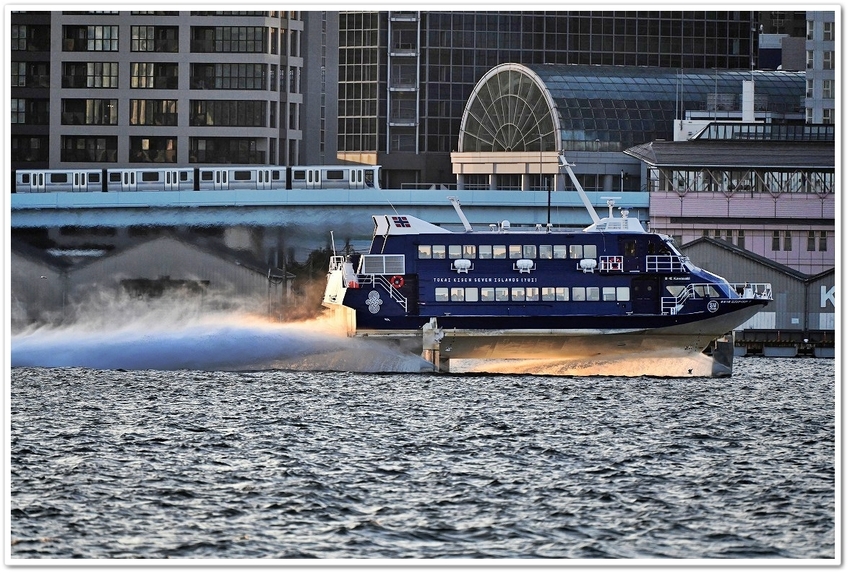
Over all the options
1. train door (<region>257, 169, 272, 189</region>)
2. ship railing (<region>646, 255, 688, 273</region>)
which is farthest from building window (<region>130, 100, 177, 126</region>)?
ship railing (<region>646, 255, 688, 273</region>)

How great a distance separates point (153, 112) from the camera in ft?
454

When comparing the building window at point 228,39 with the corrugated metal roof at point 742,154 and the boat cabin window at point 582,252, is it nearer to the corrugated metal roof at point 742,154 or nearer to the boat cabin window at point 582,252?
the corrugated metal roof at point 742,154

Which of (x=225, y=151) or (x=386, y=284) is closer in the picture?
(x=386, y=284)

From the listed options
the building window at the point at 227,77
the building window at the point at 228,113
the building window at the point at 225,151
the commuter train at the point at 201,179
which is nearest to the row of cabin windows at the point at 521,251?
the commuter train at the point at 201,179

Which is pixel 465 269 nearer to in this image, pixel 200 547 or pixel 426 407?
pixel 426 407

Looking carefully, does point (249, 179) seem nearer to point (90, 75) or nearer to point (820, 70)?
point (90, 75)

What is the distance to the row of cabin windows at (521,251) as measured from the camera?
93.6 metres

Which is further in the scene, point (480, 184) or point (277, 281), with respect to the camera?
point (480, 184)

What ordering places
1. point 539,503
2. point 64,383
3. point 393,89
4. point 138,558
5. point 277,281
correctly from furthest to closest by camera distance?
1. point 393,89
2. point 277,281
3. point 64,383
4. point 539,503
5. point 138,558

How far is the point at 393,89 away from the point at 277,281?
47145 mm

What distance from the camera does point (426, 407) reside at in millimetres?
73312

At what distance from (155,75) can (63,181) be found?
50.6ft

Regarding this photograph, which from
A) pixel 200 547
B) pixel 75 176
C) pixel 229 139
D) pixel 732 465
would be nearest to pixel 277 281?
pixel 75 176

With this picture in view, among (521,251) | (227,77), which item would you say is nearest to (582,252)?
(521,251)
